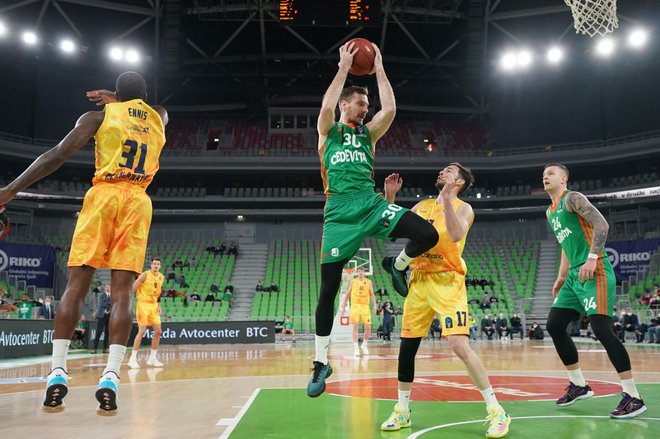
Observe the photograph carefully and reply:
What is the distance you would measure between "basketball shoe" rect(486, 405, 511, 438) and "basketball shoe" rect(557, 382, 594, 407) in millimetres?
1893

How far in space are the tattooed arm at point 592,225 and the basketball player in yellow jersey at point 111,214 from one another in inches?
162

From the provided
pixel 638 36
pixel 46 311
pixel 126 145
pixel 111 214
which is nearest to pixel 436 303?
pixel 111 214

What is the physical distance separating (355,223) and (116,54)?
31.3 meters

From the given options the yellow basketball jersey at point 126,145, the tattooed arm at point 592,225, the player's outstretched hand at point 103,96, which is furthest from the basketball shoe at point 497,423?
the player's outstretched hand at point 103,96

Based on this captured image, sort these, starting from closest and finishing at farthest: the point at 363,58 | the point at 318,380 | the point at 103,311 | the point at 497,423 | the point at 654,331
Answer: the point at 497,423 → the point at 318,380 → the point at 363,58 → the point at 103,311 → the point at 654,331

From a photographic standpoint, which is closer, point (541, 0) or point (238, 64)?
point (541, 0)

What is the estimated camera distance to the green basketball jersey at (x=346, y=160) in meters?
4.75

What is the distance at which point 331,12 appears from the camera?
23562 mm

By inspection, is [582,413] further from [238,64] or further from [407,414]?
[238,64]

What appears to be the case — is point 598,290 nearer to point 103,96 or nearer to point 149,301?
point 103,96

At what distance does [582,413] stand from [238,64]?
33808 millimetres

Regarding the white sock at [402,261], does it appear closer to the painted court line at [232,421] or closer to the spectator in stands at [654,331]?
the painted court line at [232,421]

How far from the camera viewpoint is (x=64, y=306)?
4137mm

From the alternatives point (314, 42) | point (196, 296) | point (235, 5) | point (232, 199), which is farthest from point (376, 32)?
point (196, 296)
